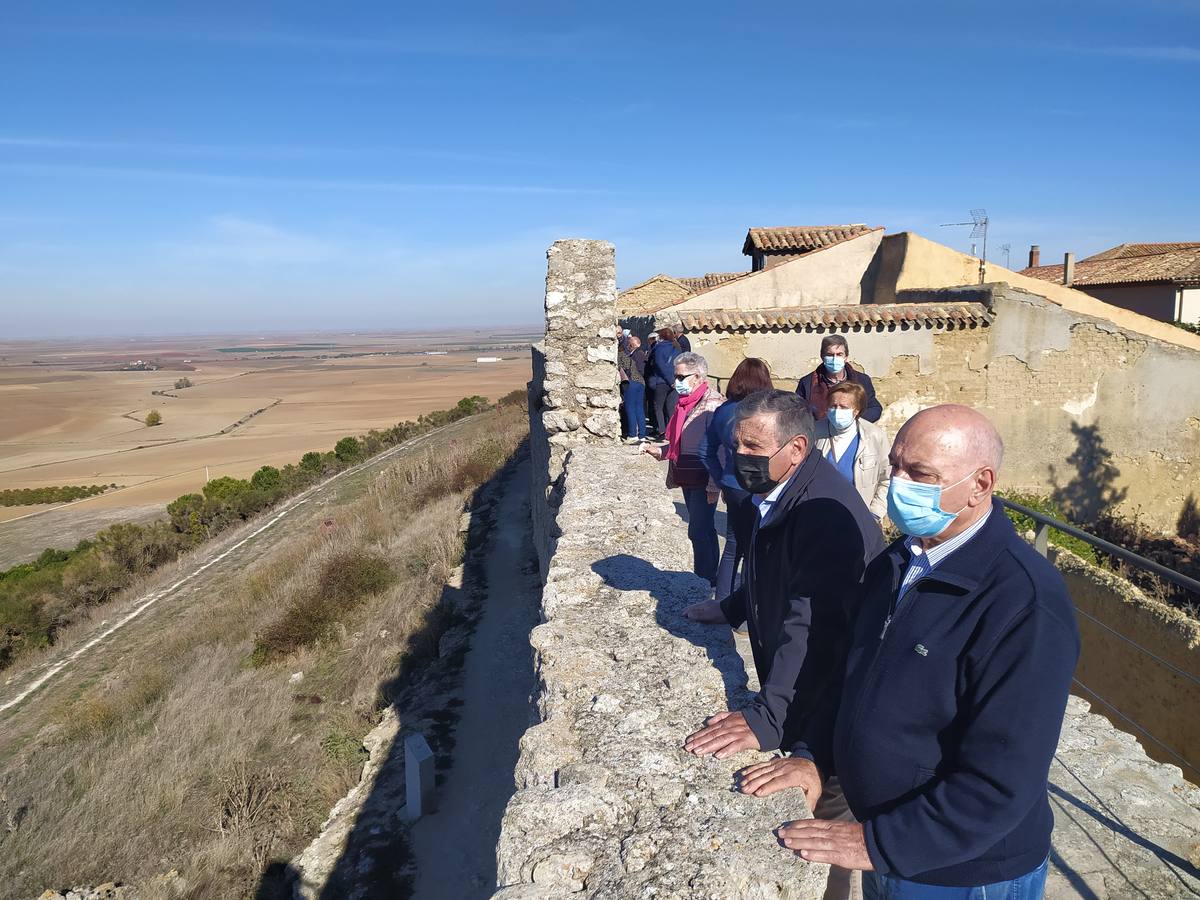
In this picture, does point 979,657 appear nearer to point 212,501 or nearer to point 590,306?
point 590,306

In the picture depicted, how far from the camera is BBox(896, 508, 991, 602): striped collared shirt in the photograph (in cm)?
182

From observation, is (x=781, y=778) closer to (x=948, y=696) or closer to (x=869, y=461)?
(x=948, y=696)

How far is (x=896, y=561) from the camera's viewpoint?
192 cm

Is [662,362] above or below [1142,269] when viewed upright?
below

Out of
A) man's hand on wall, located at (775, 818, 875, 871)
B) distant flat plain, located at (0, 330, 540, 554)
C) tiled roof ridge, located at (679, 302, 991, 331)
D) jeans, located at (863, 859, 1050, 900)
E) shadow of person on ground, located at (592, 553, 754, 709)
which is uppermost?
tiled roof ridge, located at (679, 302, 991, 331)

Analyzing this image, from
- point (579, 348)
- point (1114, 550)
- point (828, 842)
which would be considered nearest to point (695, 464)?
point (1114, 550)

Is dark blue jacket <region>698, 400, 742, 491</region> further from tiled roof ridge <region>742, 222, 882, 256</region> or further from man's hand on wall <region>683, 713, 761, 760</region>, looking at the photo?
tiled roof ridge <region>742, 222, 882, 256</region>

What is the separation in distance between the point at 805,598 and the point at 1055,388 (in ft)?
44.4

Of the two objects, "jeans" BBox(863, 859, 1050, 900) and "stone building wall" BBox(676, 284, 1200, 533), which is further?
"stone building wall" BBox(676, 284, 1200, 533)

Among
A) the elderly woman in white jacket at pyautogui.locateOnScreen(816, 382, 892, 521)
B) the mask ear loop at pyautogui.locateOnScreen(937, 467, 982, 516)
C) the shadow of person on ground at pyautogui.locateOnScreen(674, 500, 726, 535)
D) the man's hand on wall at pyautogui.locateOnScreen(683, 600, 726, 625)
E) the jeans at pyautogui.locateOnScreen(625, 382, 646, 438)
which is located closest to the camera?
the mask ear loop at pyautogui.locateOnScreen(937, 467, 982, 516)

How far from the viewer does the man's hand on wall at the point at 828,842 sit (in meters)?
1.73

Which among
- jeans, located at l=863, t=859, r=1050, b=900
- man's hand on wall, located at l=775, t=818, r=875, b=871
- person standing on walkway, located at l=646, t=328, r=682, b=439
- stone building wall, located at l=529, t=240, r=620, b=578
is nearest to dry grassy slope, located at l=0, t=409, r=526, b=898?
stone building wall, located at l=529, t=240, r=620, b=578

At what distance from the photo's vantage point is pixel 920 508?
189 cm

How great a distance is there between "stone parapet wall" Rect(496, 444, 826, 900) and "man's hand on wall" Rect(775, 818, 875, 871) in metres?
0.03
